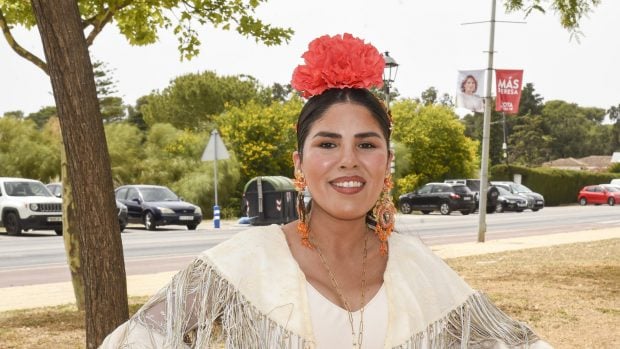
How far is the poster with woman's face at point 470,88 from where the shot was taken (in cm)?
1750

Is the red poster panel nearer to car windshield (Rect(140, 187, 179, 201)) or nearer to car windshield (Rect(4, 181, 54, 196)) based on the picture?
car windshield (Rect(140, 187, 179, 201))

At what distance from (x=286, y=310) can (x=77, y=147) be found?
112 inches

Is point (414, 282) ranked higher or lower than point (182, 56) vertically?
lower

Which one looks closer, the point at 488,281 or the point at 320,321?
the point at 320,321

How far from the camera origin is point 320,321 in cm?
233

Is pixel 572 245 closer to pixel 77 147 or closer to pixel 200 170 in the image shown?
pixel 77 147

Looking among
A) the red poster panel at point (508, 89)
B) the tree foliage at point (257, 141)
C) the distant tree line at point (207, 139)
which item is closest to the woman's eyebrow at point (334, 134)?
the red poster panel at point (508, 89)

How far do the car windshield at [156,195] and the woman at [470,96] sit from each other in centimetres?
1106

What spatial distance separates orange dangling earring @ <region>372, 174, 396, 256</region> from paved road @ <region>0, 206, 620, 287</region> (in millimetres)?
8366

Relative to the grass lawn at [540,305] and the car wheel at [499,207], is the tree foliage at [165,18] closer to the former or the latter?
the grass lawn at [540,305]

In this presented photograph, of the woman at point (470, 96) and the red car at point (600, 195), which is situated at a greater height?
the woman at point (470, 96)

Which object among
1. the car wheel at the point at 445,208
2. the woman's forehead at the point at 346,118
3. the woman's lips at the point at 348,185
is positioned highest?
the woman's forehead at the point at 346,118

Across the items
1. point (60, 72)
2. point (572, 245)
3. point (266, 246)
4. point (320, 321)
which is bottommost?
point (572, 245)

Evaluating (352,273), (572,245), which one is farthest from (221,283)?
(572,245)
